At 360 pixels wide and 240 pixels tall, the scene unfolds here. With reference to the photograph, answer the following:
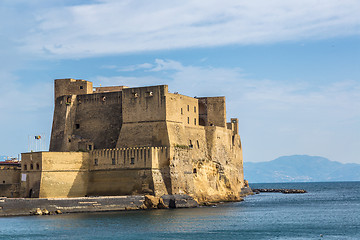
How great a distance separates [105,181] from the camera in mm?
55938

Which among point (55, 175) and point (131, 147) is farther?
point (131, 147)

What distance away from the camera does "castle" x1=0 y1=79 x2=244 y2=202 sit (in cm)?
5462

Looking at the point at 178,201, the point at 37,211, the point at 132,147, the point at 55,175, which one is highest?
the point at 132,147

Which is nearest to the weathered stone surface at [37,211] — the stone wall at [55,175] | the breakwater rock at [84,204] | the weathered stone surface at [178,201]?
the breakwater rock at [84,204]

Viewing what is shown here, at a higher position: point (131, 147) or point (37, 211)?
point (131, 147)

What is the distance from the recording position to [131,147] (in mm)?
58719

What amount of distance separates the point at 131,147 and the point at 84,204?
9593 millimetres

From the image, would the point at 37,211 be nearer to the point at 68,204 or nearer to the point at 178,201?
the point at 68,204

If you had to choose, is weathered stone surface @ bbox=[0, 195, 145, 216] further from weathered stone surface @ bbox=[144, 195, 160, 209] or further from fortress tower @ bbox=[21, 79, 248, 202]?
fortress tower @ bbox=[21, 79, 248, 202]

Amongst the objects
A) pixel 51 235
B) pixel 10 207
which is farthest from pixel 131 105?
pixel 51 235

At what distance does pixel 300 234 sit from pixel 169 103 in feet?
68.9

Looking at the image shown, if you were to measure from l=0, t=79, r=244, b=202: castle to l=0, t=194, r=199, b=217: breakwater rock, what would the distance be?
3.43ft

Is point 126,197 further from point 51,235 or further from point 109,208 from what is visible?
point 51,235

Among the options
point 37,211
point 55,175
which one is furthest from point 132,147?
point 37,211
